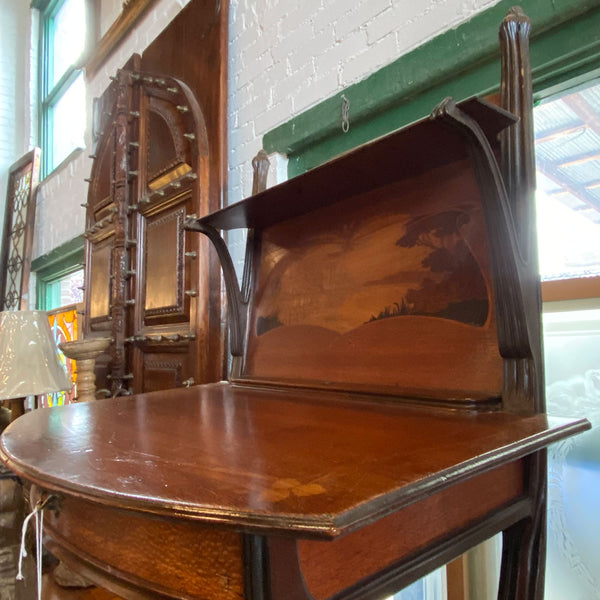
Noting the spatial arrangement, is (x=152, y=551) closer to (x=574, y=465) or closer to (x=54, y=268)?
(x=574, y=465)

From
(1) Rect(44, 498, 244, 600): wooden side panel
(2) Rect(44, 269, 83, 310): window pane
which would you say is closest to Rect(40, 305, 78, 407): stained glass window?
(2) Rect(44, 269, 83, 310): window pane

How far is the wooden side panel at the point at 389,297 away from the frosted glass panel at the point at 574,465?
13.9 inches

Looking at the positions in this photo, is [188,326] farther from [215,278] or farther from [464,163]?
[464,163]

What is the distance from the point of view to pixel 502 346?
2.14ft

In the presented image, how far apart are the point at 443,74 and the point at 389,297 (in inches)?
21.4

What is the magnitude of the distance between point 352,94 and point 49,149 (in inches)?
146

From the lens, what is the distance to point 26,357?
155 centimetres

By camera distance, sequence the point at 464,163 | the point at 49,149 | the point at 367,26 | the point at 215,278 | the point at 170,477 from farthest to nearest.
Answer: the point at 49,149 < the point at 215,278 < the point at 367,26 < the point at 464,163 < the point at 170,477

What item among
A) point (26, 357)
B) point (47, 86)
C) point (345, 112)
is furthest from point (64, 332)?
point (345, 112)

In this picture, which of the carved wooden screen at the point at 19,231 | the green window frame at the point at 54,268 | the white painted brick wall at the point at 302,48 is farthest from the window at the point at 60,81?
the white painted brick wall at the point at 302,48

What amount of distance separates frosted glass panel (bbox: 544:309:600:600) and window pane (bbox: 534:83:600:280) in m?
0.13

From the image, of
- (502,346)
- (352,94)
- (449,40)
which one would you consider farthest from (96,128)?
(502,346)

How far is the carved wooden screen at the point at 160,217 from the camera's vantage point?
1.55 m

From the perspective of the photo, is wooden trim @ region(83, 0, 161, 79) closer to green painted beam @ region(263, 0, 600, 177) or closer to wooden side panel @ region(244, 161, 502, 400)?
green painted beam @ region(263, 0, 600, 177)
